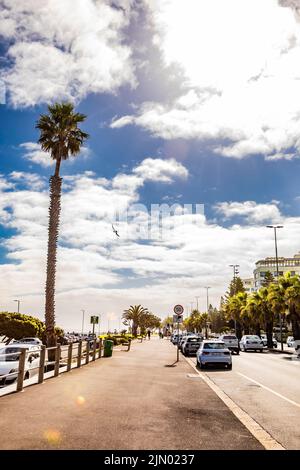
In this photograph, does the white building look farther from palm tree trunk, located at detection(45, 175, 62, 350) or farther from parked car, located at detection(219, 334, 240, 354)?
palm tree trunk, located at detection(45, 175, 62, 350)

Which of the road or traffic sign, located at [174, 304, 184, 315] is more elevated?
traffic sign, located at [174, 304, 184, 315]

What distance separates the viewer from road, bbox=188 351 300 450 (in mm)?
8054

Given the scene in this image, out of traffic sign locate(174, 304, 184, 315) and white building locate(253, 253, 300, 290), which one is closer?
traffic sign locate(174, 304, 184, 315)

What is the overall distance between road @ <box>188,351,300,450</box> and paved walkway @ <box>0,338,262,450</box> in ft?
1.99

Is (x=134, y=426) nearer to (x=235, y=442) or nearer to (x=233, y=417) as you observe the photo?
(x=235, y=442)

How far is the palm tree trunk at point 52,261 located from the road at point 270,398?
9.74 metres

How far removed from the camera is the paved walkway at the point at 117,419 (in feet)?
22.0

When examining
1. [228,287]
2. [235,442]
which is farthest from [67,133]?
[228,287]

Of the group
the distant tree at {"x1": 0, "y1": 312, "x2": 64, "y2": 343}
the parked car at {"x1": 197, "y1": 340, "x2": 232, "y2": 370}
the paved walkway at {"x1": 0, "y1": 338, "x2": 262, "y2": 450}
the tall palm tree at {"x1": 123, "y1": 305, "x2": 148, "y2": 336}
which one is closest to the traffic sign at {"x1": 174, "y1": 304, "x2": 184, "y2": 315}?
the parked car at {"x1": 197, "y1": 340, "x2": 232, "y2": 370}

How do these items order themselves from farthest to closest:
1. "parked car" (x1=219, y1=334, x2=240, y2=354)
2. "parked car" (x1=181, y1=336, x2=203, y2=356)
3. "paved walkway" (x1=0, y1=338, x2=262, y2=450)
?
"parked car" (x1=219, y1=334, x2=240, y2=354) → "parked car" (x1=181, y1=336, x2=203, y2=356) → "paved walkway" (x1=0, y1=338, x2=262, y2=450)

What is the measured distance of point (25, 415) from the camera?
860cm

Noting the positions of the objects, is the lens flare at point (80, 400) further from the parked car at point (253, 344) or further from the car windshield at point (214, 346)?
the parked car at point (253, 344)

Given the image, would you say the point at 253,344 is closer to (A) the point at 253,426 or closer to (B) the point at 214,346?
(B) the point at 214,346
